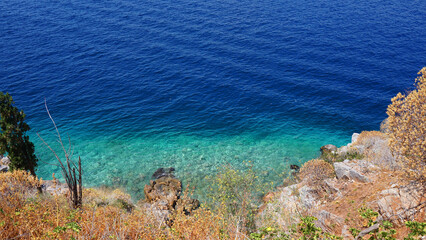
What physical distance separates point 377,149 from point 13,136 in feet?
130

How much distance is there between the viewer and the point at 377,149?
103 ft

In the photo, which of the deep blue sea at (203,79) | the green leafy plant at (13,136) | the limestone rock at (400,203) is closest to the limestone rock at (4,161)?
the deep blue sea at (203,79)

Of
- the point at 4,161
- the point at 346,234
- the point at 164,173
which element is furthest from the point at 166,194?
the point at 4,161

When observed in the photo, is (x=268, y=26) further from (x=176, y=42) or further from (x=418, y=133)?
(x=418, y=133)

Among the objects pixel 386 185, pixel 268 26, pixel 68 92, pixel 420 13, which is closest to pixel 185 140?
pixel 68 92

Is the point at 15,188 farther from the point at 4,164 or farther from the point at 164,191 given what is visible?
the point at 4,164

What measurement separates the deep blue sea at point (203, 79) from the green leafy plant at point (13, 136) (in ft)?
30.4

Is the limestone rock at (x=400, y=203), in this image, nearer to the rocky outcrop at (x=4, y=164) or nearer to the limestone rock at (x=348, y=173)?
the limestone rock at (x=348, y=173)

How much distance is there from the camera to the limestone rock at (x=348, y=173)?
84.1 ft

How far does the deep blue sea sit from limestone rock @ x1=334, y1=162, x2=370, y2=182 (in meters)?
12.1

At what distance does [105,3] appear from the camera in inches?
4060

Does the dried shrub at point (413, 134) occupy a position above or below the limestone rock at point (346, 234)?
above

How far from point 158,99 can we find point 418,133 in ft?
157

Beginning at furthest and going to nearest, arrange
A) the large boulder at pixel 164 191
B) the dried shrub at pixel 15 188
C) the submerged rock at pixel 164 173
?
the submerged rock at pixel 164 173
the large boulder at pixel 164 191
the dried shrub at pixel 15 188
